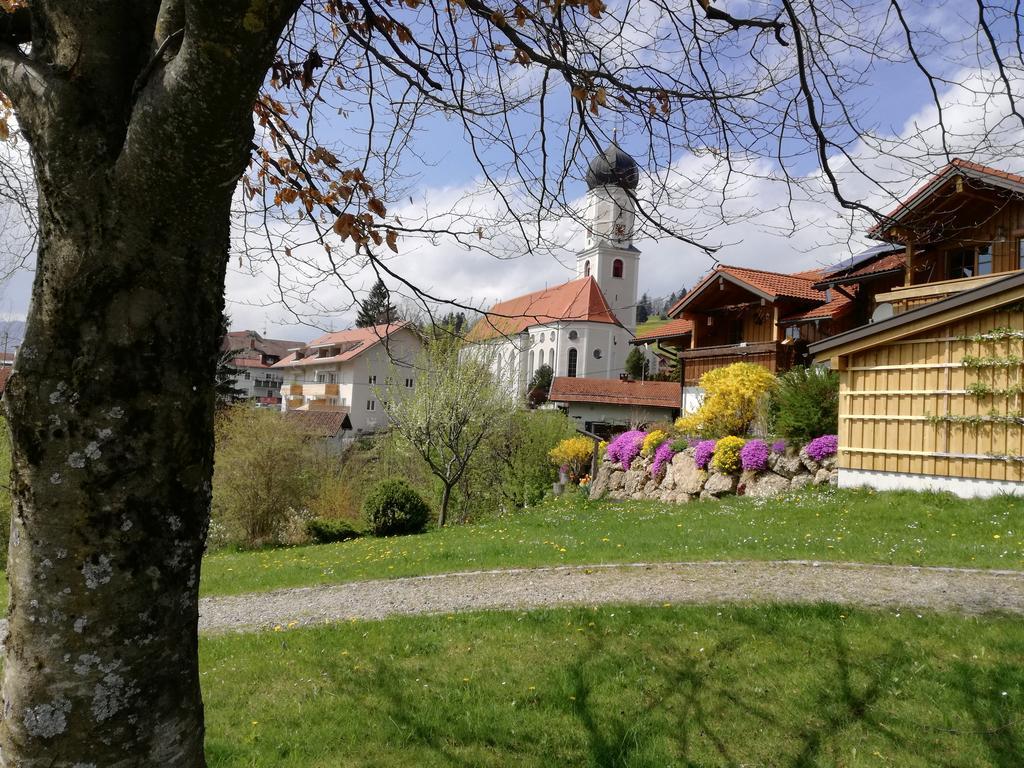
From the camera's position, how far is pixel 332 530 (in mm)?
18609

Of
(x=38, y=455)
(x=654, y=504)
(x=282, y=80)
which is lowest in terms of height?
(x=654, y=504)

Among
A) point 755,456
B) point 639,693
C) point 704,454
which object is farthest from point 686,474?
point 639,693

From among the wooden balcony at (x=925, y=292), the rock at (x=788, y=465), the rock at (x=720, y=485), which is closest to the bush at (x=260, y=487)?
the rock at (x=720, y=485)

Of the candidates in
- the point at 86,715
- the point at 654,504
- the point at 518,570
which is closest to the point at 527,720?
the point at 86,715

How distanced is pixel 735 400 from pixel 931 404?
20.0ft

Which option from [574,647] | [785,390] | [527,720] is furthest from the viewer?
[785,390]

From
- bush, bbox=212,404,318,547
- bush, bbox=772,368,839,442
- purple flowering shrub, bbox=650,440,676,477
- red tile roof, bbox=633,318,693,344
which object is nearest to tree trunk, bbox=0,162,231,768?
bush, bbox=772,368,839,442

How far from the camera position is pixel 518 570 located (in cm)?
887

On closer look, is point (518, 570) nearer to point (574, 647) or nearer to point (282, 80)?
point (574, 647)

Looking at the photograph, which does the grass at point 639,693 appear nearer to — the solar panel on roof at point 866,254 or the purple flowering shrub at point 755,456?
the solar panel on roof at point 866,254

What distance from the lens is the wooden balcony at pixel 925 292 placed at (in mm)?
15625

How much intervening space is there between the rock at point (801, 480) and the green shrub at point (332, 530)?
1132cm

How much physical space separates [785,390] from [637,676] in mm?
13518

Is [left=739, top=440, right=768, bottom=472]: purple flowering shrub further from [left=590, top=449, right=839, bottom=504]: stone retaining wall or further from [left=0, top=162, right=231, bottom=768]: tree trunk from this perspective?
[left=0, top=162, right=231, bottom=768]: tree trunk
